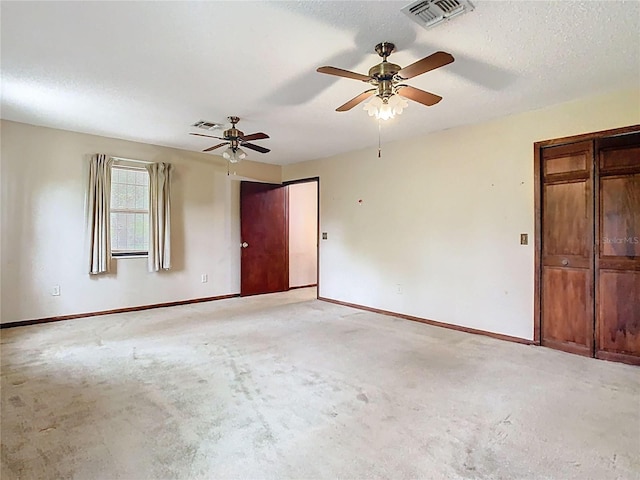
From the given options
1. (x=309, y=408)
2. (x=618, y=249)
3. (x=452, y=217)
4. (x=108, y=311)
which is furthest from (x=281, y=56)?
(x=108, y=311)

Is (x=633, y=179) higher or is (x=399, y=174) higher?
(x=399, y=174)

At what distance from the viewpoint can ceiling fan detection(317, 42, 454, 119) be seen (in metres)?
2.29

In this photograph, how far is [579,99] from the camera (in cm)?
349

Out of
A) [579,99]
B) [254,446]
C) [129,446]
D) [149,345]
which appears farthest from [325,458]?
[579,99]

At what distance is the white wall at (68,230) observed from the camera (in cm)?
437

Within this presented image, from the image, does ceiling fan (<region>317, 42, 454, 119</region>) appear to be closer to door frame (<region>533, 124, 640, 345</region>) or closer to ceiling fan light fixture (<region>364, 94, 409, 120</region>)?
ceiling fan light fixture (<region>364, 94, 409, 120</region>)

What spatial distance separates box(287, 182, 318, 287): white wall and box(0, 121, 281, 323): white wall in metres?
1.84

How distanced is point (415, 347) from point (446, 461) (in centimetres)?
186

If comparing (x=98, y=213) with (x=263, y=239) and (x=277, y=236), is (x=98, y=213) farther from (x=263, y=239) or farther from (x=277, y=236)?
(x=277, y=236)

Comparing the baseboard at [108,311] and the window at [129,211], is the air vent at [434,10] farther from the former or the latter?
the baseboard at [108,311]

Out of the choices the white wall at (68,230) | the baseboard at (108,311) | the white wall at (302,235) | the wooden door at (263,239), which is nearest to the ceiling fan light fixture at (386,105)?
the white wall at (68,230)

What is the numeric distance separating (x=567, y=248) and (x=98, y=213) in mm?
5519

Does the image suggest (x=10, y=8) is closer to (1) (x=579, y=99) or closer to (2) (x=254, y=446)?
(2) (x=254, y=446)

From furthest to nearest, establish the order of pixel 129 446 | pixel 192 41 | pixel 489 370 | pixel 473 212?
pixel 473 212 < pixel 489 370 < pixel 192 41 < pixel 129 446
